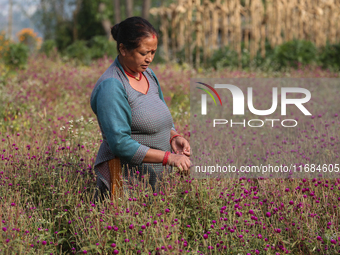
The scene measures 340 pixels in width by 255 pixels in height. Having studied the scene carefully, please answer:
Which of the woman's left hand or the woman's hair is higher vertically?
the woman's hair

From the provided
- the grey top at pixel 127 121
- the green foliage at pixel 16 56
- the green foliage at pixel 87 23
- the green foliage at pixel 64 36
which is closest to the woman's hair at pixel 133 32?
the grey top at pixel 127 121

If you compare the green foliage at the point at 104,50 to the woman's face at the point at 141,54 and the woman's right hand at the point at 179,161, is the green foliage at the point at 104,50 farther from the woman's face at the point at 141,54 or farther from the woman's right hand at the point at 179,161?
the woman's right hand at the point at 179,161

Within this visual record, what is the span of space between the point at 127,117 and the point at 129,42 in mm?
509

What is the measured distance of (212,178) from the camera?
3.07 metres

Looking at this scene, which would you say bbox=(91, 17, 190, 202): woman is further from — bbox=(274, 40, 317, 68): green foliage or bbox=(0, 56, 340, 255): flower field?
bbox=(274, 40, 317, 68): green foliage

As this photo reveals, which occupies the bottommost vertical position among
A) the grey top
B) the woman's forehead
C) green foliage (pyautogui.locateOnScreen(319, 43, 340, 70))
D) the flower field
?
green foliage (pyautogui.locateOnScreen(319, 43, 340, 70))

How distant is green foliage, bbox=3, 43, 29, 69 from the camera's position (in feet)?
33.2

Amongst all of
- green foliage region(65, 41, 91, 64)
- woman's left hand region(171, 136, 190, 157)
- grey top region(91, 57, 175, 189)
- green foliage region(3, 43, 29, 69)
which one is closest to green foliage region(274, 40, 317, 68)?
green foliage region(65, 41, 91, 64)

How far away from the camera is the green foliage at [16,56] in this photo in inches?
399

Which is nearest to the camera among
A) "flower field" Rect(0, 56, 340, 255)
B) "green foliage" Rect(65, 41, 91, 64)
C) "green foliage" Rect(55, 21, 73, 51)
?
"flower field" Rect(0, 56, 340, 255)

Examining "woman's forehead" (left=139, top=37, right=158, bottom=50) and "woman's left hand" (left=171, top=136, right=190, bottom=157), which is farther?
"woman's left hand" (left=171, top=136, right=190, bottom=157)

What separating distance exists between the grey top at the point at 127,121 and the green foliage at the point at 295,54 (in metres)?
11.8

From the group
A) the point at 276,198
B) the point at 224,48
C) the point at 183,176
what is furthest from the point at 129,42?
the point at 224,48

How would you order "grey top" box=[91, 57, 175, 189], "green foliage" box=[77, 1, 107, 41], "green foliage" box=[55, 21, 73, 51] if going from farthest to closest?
"green foliage" box=[77, 1, 107, 41] < "green foliage" box=[55, 21, 73, 51] < "grey top" box=[91, 57, 175, 189]
